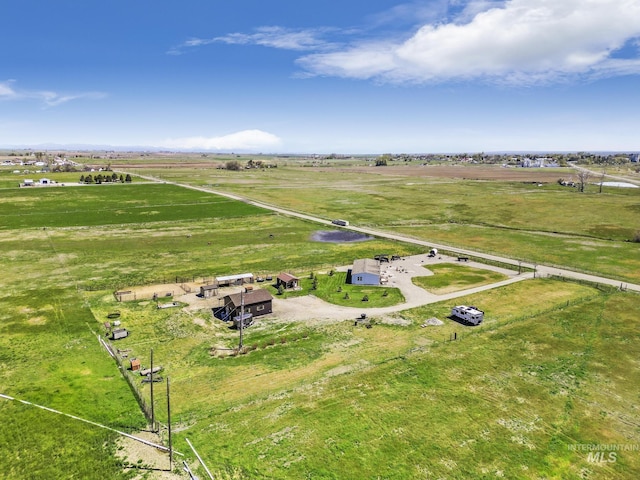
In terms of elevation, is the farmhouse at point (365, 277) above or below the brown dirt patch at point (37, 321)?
above

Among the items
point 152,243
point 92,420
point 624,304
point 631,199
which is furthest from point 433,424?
point 631,199

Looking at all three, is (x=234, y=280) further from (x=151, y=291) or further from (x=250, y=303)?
(x=250, y=303)

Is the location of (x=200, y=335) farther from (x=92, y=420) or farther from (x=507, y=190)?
(x=507, y=190)

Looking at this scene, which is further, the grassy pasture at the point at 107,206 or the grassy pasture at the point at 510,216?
the grassy pasture at the point at 107,206

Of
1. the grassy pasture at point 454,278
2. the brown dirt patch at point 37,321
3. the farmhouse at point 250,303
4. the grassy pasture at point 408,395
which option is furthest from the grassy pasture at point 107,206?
the farmhouse at point 250,303

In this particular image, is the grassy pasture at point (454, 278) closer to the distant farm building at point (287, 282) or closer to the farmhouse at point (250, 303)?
the distant farm building at point (287, 282)

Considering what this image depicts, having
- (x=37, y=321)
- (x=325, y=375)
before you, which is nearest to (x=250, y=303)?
(x=325, y=375)
